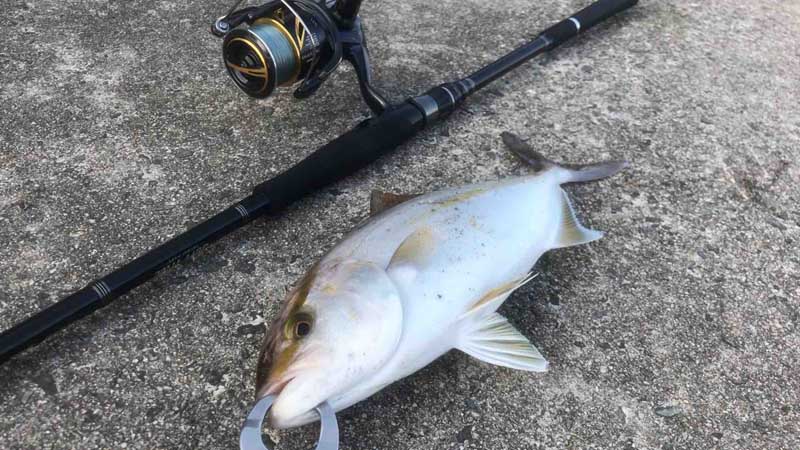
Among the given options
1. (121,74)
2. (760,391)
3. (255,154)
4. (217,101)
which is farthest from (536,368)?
(121,74)

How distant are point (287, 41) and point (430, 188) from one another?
2.36ft

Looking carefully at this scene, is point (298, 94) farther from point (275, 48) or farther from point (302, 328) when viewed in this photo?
point (302, 328)

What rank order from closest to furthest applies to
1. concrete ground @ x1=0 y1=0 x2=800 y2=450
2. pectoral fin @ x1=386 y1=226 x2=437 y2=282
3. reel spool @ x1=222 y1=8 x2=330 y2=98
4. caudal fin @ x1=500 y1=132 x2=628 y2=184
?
pectoral fin @ x1=386 y1=226 x2=437 y2=282
concrete ground @ x1=0 y1=0 x2=800 y2=450
reel spool @ x1=222 y1=8 x2=330 y2=98
caudal fin @ x1=500 y1=132 x2=628 y2=184

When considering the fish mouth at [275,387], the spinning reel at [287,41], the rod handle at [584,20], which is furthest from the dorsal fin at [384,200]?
the rod handle at [584,20]

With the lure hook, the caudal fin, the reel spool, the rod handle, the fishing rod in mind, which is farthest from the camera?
the rod handle

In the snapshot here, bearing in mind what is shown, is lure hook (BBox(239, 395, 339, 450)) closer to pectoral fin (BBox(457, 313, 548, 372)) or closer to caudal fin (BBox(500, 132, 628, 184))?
pectoral fin (BBox(457, 313, 548, 372))

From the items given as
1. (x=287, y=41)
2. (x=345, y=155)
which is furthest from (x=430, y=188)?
(x=287, y=41)

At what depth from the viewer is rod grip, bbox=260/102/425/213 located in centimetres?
210

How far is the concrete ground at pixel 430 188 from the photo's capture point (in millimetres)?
1720

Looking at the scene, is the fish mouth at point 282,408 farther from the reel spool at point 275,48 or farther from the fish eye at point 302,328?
the reel spool at point 275,48

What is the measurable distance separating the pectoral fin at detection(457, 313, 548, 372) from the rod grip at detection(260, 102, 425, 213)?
790mm

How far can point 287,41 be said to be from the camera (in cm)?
215

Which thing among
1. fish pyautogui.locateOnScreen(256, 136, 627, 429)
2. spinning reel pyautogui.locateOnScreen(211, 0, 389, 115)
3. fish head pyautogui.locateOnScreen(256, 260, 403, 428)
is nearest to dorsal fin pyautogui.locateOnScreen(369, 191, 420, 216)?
fish pyautogui.locateOnScreen(256, 136, 627, 429)

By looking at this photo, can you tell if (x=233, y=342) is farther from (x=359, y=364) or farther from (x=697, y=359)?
(x=697, y=359)
